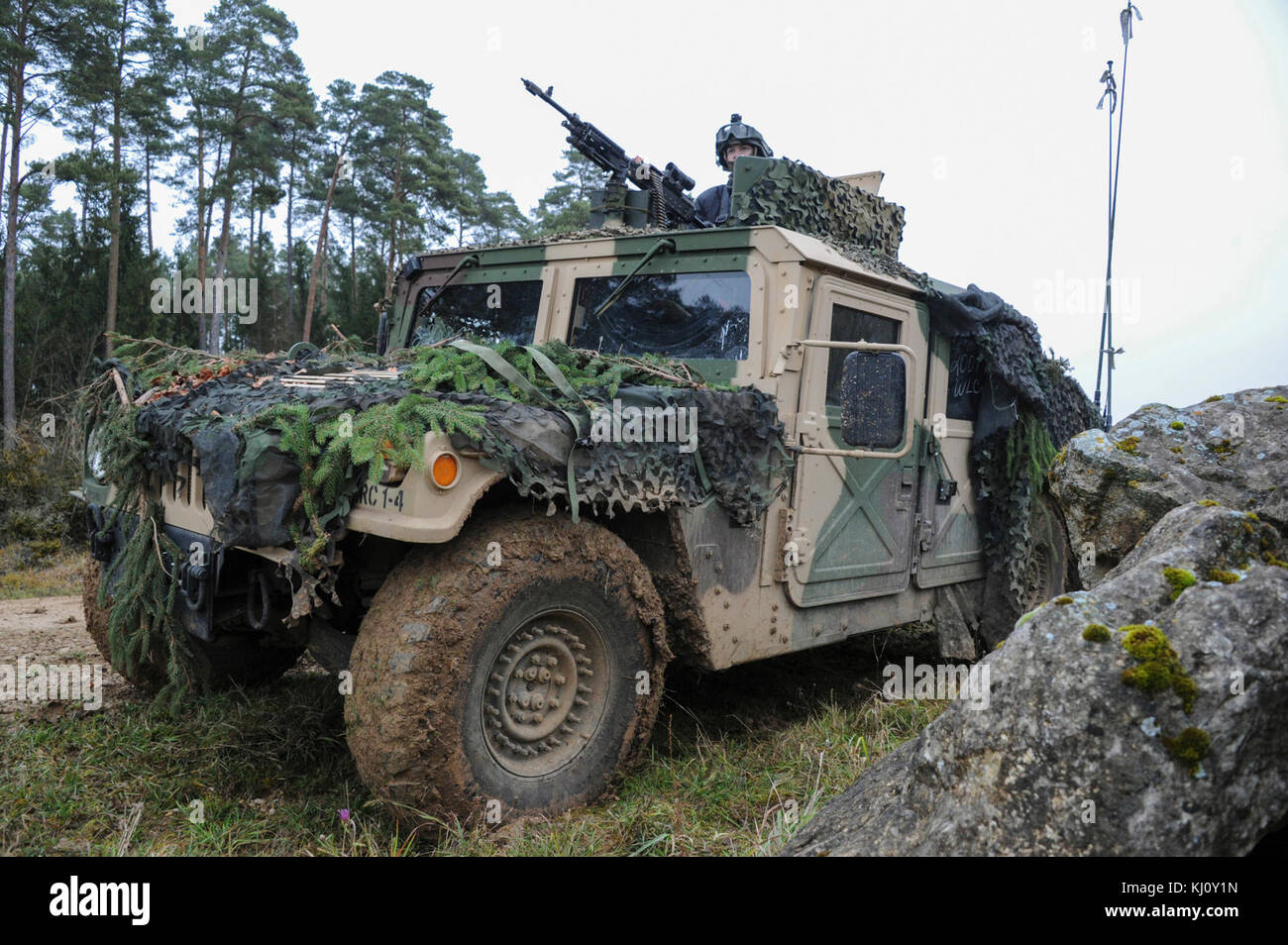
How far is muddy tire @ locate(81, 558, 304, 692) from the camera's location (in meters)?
4.05

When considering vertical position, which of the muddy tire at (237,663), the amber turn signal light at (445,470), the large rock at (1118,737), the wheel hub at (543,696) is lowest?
the muddy tire at (237,663)

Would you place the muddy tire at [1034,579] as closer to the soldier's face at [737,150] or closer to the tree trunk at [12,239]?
the soldier's face at [737,150]

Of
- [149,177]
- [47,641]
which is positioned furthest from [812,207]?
[149,177]

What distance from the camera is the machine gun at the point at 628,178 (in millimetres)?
5438

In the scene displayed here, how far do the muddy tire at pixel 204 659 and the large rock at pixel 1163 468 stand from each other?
3193mm

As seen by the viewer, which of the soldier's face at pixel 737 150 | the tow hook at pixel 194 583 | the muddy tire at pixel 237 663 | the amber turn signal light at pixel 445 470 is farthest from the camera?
the soldier's face at pixel 737 150

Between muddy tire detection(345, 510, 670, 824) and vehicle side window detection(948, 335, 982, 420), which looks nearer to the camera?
muddy tire detection(345, 510, 670, 824)

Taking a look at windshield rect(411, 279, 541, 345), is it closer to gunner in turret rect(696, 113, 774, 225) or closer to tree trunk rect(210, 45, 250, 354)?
gunner in turret rect(696, 113, 774, 225)

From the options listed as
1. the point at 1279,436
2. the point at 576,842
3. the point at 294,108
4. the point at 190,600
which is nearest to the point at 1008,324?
the point at 1279,436

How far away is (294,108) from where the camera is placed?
18.7 metres

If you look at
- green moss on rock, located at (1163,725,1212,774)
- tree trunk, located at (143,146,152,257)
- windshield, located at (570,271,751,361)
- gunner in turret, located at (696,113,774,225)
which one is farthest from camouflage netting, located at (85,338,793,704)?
tree trunk, located at (143,146,152,257)

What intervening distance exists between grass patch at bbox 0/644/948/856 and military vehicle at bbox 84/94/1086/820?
0.70 feet

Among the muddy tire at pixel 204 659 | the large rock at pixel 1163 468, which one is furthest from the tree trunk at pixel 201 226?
the large rock at pixel 1163 468

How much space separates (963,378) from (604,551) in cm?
275
